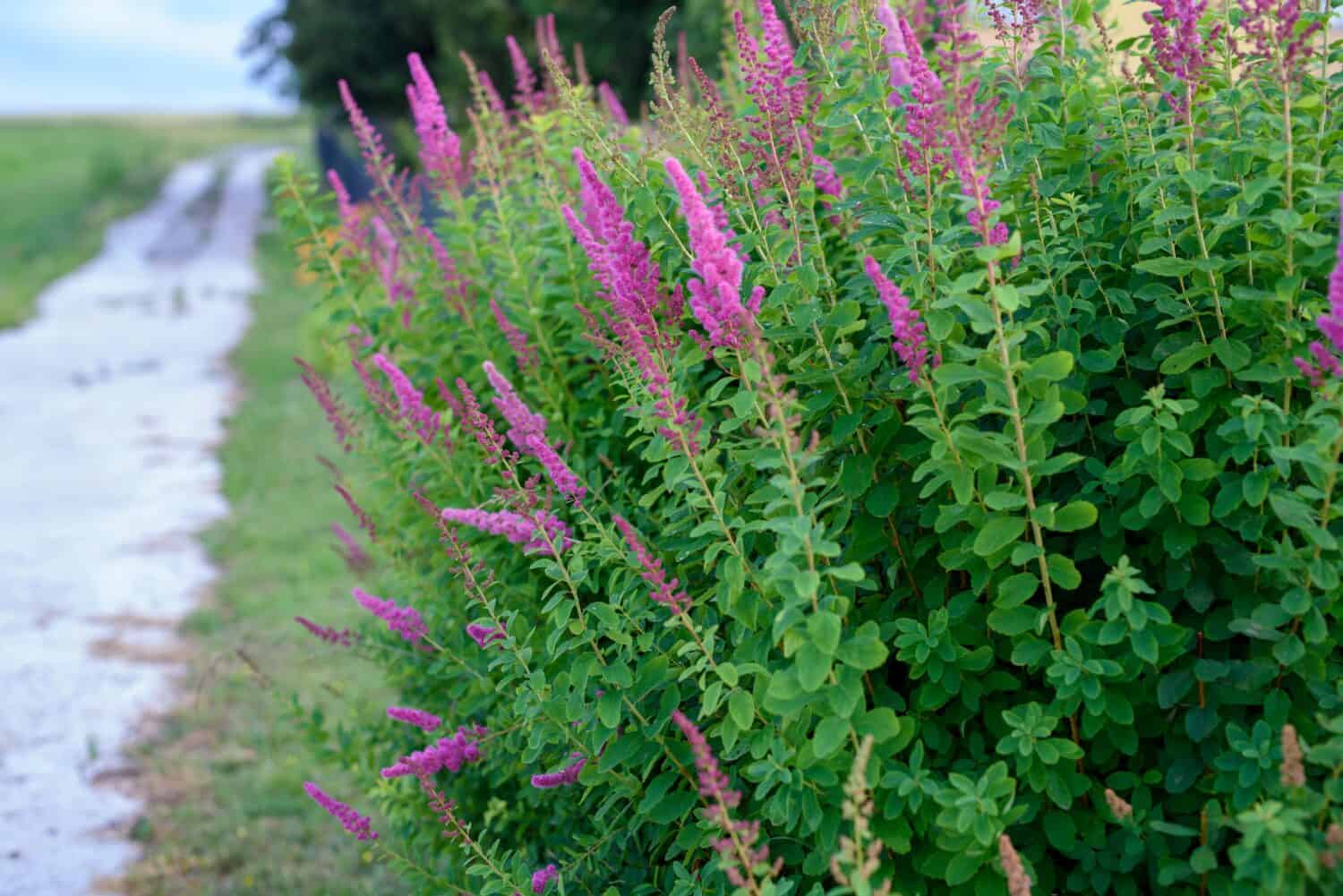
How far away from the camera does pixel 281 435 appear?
1142 cm

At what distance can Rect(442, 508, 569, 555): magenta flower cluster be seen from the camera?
2217mm

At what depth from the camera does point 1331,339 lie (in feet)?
5.80

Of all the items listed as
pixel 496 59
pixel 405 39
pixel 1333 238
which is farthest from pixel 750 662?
pixel 405 39

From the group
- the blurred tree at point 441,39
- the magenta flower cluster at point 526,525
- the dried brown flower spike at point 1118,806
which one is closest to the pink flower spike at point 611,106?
the magenta flower cluster at point 526,525

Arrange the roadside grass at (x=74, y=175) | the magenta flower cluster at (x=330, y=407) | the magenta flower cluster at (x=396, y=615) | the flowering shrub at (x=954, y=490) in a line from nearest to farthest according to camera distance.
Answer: the flowering shrub at (x=954, y=490), the magenta flower cluster at (x=396, y=615), the magenta flower cluster at (x=330, y=407), the roadside grass at (x=74, y=175)

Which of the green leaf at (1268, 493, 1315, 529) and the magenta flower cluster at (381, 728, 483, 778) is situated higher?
the green leaf at (1268, 493, 1315, 529)

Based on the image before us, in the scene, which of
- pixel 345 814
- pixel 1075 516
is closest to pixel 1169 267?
pixel 1075 516

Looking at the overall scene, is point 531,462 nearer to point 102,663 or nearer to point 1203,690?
point 1203,690

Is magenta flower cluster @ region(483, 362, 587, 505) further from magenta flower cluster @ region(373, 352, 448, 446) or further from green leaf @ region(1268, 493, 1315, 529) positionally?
green leaf @ region(1268, 493, 1315, 529)

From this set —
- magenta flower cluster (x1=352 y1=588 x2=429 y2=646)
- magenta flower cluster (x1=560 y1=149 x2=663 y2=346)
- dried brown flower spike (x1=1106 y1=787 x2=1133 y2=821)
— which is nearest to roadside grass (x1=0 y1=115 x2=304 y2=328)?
magenta flower cluster (x1=352 y1=588 x2=429 y2=646)

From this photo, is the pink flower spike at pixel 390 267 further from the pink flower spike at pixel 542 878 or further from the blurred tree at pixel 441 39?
the blurred tree at pixel 441 39

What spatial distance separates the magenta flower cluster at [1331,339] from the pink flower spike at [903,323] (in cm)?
56

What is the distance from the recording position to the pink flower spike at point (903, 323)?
6.44 ft

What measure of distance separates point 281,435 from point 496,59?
1012 centimetres
